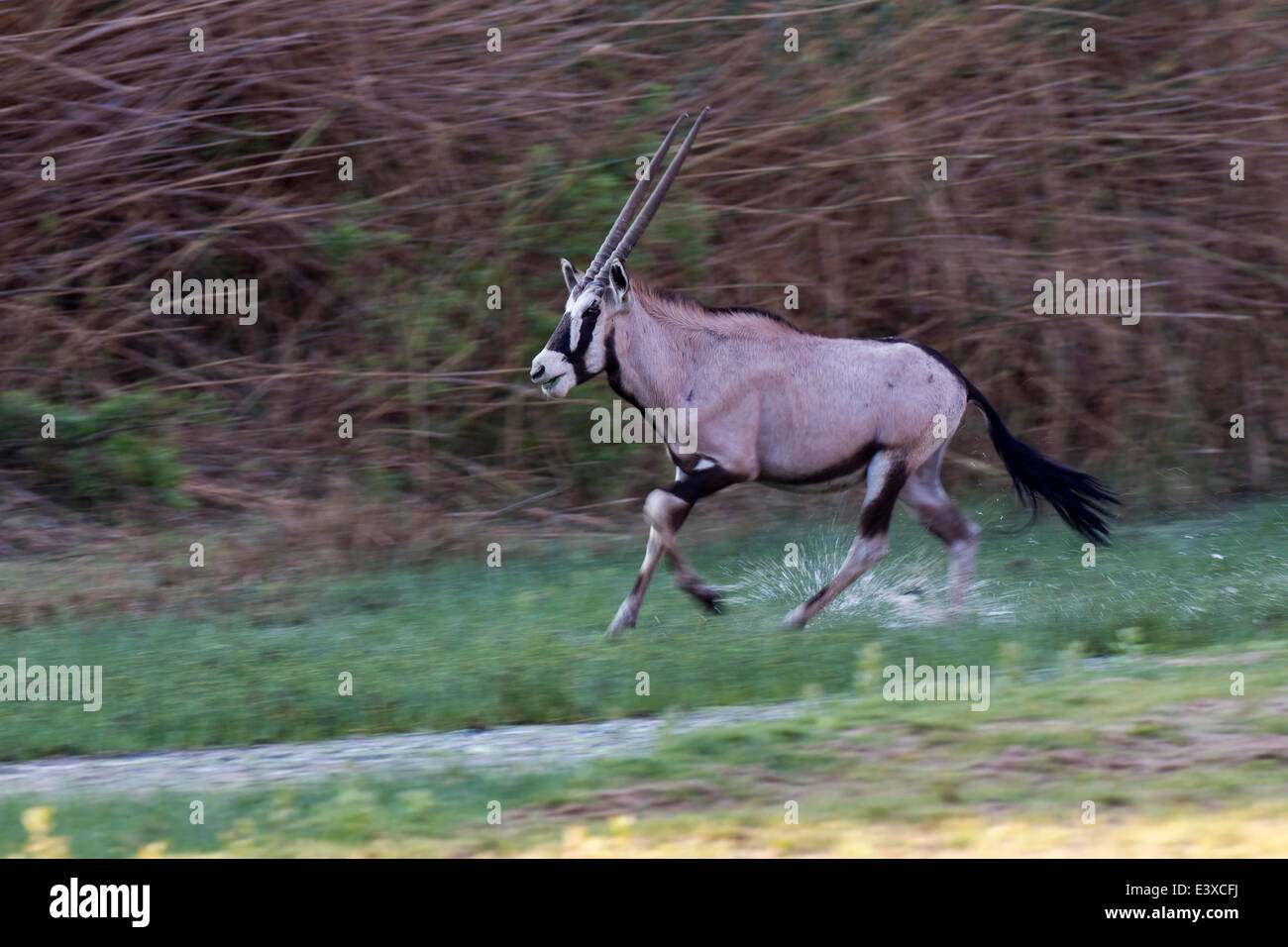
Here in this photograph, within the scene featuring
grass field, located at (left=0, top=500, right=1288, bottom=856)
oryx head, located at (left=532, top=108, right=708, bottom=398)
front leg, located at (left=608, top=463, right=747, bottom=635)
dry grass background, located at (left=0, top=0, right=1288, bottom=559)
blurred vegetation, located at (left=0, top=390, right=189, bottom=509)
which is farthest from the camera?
dry grass background, located at (left=0, top=0, right=1288, bottom=559)

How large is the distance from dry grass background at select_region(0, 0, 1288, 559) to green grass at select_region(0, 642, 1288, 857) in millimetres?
6985

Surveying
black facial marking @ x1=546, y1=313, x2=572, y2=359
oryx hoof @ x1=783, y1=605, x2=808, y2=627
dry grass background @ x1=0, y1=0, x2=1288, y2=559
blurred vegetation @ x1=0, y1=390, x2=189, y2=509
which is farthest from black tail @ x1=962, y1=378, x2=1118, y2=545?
blurred vegetation @ x1=0, y1=390, x2=189, y2=509

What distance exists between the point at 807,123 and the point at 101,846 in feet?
33.0

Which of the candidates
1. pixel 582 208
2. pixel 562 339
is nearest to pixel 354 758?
pixel 562 339

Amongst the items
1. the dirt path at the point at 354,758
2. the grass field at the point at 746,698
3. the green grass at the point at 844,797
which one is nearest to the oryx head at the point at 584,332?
the grass field at the point at 746,698

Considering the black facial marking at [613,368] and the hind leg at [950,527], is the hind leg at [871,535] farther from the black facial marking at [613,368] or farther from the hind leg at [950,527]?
the black facial marking at [613,368]

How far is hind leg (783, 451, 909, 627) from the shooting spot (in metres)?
8.38

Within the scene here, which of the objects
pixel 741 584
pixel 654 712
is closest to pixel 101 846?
pixel 654 712

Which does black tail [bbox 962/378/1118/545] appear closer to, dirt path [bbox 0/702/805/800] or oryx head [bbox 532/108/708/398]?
oryx head [bbox 532/108/708/398]

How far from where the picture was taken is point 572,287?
338 inches

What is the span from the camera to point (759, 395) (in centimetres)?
848

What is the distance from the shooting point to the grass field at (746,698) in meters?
5.19

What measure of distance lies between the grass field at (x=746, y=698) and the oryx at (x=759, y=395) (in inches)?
27.0

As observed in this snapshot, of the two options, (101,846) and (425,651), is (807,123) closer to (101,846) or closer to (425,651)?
(425,651)
